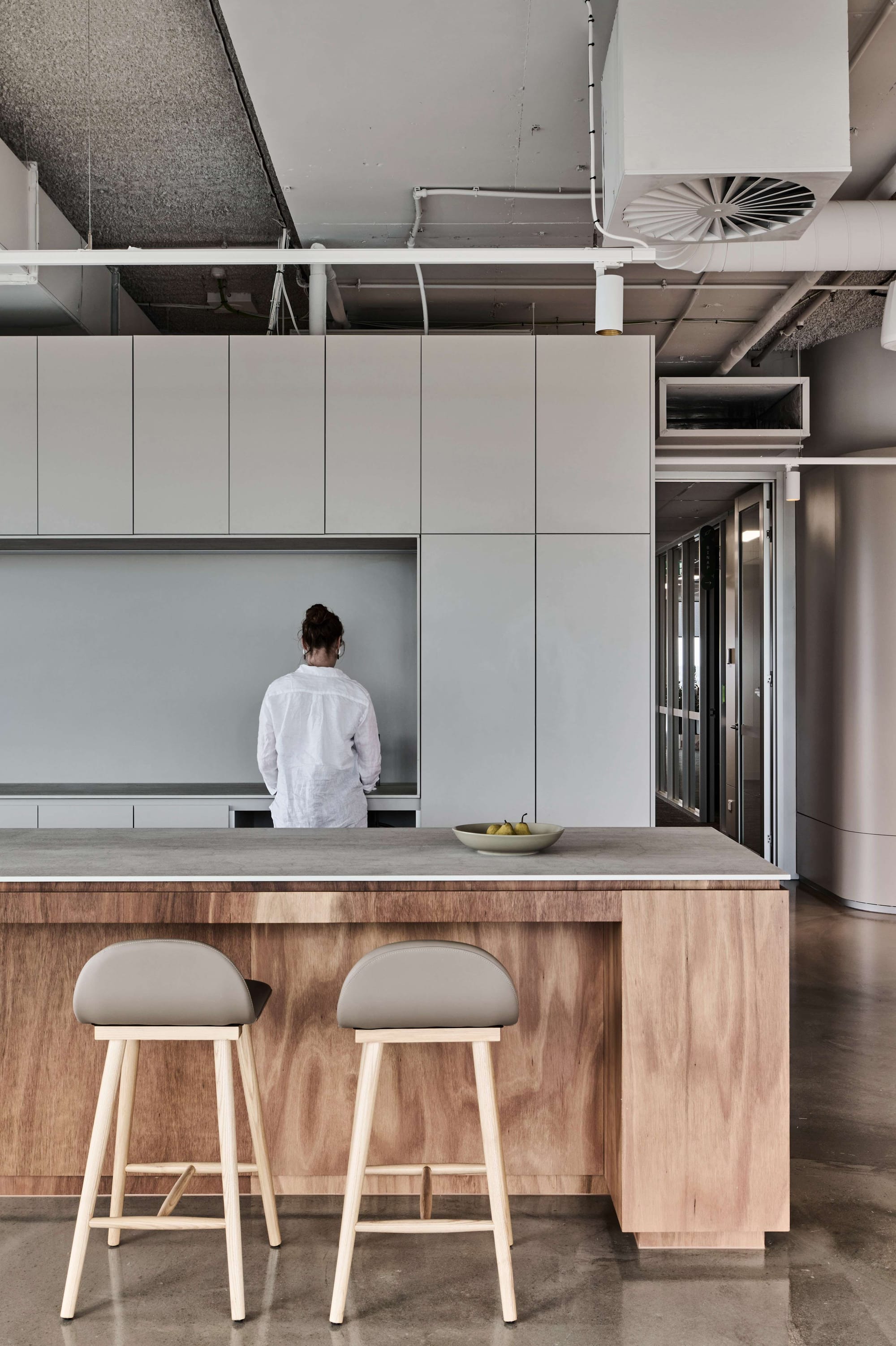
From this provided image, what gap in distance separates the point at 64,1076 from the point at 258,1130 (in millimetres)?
662

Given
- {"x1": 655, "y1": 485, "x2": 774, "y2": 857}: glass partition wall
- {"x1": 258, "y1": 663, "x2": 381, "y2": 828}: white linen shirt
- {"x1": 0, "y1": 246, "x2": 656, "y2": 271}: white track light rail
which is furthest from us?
{"x1": 655, "y1": 485, "x2": 774, "y2": 857}: glass partition wall

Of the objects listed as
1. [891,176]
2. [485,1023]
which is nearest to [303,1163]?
[485,1023]

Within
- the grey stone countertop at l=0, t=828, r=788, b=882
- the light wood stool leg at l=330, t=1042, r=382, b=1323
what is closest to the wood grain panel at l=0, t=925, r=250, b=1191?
the grey stone countertop at l=0, t=828, r=788, b=882

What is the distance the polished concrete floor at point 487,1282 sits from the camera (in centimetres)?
221

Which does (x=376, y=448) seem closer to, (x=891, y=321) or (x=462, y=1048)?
(x=891, y=321)

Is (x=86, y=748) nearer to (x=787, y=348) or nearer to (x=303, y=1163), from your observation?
(x=303, y=1163)

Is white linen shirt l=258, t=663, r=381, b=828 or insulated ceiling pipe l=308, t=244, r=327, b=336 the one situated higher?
insulated ceiling pipe l=308, t=244, r=327, b=336

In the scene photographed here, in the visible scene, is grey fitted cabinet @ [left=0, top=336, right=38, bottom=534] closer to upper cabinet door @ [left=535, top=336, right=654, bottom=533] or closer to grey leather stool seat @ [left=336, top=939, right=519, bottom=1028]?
upper cabinet door @ [left=535, top=336, right=654, bottom=533]

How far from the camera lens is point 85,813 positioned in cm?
492

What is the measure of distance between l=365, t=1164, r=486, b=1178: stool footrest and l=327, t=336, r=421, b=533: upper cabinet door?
312 cm

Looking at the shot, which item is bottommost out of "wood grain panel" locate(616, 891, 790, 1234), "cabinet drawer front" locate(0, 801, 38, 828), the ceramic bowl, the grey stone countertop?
"wood grain panel" locate(616, 891, 790, 1234)

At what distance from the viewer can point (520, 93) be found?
3844mm

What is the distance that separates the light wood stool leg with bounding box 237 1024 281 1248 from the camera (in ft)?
7.95

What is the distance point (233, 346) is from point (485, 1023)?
3.87 meters
